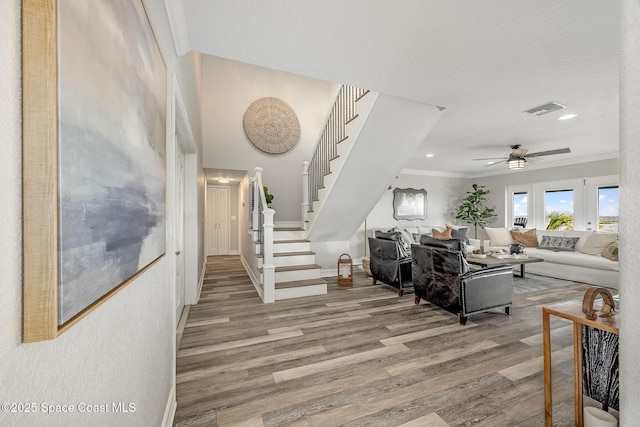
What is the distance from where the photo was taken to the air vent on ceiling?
2992 mm

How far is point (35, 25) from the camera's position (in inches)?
A: 16.4

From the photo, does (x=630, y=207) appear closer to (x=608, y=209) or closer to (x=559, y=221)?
(x=608, y=209)

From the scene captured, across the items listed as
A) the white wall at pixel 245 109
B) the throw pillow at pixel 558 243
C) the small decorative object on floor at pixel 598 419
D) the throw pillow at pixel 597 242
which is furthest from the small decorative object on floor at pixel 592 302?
the throw pillow at pixel 558 243

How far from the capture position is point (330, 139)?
406 cm

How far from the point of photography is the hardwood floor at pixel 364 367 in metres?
1.65

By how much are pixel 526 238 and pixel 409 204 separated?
2658 mm

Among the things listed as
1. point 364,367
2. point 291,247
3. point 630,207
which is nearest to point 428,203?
point 291,247

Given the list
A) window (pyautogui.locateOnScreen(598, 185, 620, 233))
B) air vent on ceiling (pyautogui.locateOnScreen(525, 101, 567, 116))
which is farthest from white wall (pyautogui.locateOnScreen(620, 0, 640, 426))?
window (pyautogui.locateOnScreen(598, 185, 620, 233))

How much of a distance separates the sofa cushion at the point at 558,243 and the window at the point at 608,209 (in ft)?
2.59

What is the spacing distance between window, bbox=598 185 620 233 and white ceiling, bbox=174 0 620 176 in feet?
11.4

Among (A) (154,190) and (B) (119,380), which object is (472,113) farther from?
(B) (119,380)

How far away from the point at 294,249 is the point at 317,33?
3.37 meters

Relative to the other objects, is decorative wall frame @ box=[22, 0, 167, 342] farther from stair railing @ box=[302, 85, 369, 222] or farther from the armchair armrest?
the armchair armrest

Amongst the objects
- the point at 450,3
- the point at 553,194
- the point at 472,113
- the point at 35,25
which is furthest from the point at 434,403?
the point at 553,194
